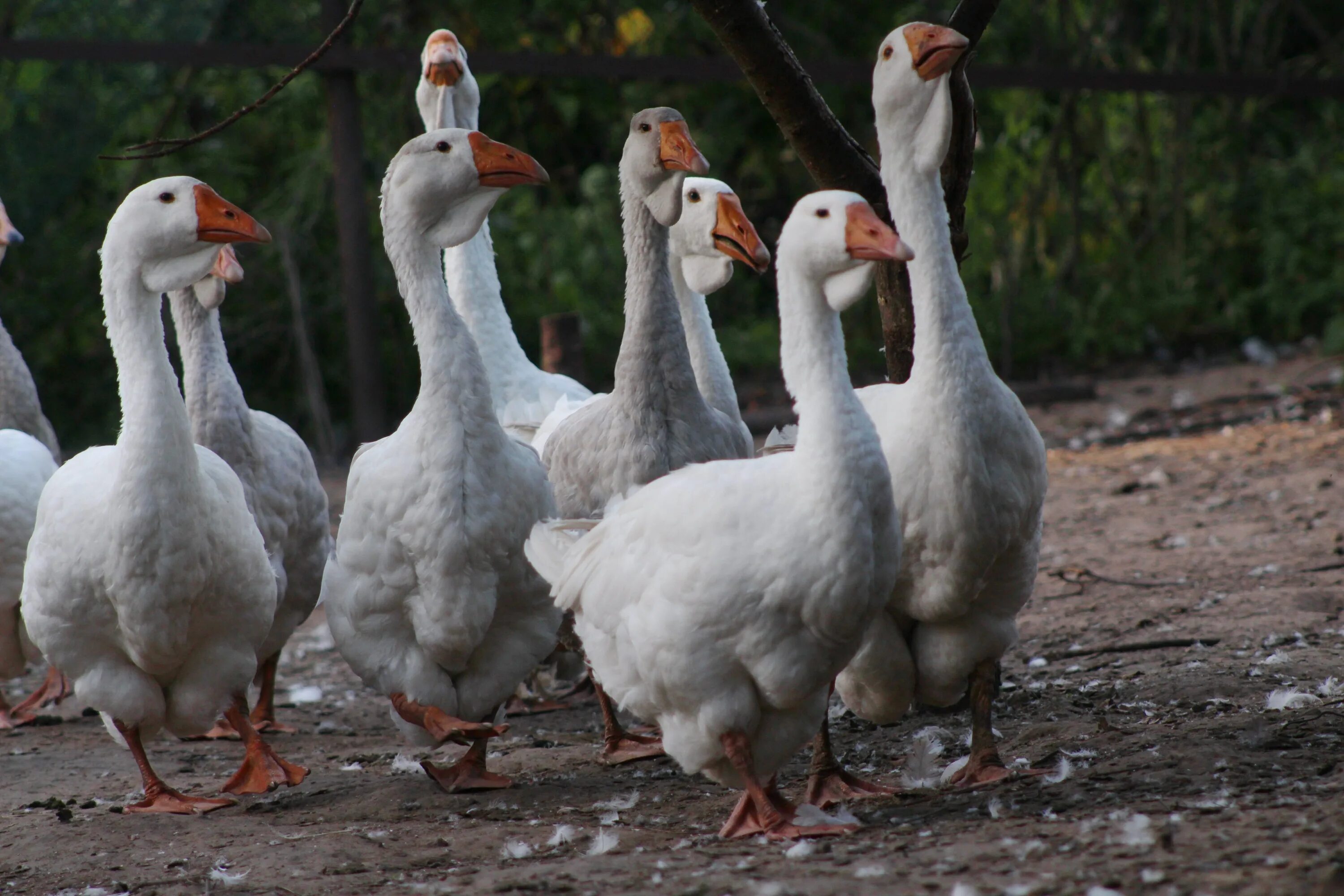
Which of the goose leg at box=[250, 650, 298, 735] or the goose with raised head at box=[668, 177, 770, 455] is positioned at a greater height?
the goose with raised head at box=[668, 177, 770, 455]

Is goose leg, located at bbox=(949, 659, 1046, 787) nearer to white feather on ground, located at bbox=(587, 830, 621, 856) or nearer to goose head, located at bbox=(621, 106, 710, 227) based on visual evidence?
white feather on ground, located at bbox=(587, 830, 621, 856)

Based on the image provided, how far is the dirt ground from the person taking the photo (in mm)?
2768

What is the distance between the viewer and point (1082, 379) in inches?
424

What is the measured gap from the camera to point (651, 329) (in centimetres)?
436

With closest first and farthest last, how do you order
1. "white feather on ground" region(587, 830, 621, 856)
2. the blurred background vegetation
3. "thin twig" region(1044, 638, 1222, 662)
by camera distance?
"white feather on ground" region(587, 830, 621, 856) < "thin twig" region(1044, 638, 1222, 662) < the blurred background vegetation

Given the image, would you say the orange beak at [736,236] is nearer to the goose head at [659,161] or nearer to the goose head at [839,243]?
the goose head at [659,161]

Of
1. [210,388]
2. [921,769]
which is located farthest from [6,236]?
[921,769]

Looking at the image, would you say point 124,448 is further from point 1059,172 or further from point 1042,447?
point 1059,172

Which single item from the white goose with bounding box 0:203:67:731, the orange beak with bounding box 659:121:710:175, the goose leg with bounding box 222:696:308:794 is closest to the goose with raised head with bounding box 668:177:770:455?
the orange beak with bounding box 659:121:710:175

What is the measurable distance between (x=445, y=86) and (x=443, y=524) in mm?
2532

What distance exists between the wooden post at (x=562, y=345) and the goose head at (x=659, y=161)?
279cm

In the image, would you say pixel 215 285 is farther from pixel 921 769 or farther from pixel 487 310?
pixel 921 769

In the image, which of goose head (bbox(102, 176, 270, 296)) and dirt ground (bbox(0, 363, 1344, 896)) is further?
goose head (bbox(102, 176, 270, 296))

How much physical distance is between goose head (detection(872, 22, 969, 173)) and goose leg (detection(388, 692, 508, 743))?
187 centimetres
